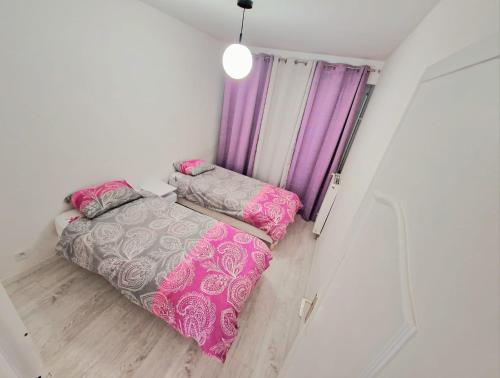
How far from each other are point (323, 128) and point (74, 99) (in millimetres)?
2895

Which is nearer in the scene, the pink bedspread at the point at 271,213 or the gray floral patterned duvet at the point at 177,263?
the gray floral patterned duvet at the point at 177,263

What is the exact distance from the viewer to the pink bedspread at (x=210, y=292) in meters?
1.28

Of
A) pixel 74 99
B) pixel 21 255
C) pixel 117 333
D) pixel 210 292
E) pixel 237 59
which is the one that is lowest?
pixel 117 333

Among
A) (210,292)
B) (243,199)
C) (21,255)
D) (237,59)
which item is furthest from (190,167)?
(210,292)

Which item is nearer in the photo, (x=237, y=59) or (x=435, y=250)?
A: (x=435, y=250)

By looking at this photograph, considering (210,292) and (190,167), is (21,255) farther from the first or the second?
(190,167)

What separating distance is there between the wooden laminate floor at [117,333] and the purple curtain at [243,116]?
7.63ft

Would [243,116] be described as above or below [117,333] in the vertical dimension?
above

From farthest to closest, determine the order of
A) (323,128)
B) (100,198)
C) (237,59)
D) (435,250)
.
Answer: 1. (323,128)
2. (100,198)
3. (237,59)
4. (435,250)

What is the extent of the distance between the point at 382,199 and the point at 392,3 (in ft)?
4.69

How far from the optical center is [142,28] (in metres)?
2.01

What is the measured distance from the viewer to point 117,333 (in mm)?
1476

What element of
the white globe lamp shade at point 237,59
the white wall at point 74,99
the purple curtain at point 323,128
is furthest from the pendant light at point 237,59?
the purple curtain at point 323,128

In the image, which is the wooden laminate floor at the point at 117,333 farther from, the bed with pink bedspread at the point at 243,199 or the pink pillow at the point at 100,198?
the bed with pink bedspread at the point at 243,199
